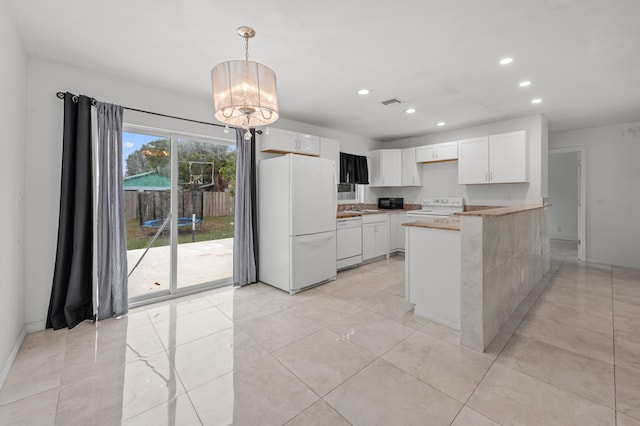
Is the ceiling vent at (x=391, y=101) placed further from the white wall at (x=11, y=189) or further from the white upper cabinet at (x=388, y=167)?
the white wall at (x=11, y=189)

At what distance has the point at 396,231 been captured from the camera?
5453 millimetres

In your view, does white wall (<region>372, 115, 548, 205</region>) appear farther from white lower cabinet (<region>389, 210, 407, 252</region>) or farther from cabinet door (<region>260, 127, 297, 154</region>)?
cabinet door (<region>260, 127, 297, 154</region>)

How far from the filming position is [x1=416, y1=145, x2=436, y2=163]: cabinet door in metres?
5.18

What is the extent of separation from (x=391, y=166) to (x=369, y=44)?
358 cm

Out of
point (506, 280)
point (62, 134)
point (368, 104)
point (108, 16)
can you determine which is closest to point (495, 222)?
point (506, 280)

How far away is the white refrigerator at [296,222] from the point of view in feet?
11.3

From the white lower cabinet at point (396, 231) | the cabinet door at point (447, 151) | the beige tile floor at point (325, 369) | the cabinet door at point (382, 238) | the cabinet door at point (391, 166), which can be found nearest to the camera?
the beige tile floor at point (325, 369)

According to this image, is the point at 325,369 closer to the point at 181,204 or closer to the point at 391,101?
the point at 181,204

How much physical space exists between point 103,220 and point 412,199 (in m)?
5.23

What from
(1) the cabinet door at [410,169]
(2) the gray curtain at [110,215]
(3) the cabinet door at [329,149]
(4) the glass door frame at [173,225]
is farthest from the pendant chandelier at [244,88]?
(1) the cabinet door at [410,169]

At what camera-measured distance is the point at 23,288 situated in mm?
2406

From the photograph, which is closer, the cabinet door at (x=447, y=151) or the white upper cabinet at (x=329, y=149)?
the white upper cabinet at (x=329, y=149)

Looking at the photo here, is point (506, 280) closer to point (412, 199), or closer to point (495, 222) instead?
point (495, 222)

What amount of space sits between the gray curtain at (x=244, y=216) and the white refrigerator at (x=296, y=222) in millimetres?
127
